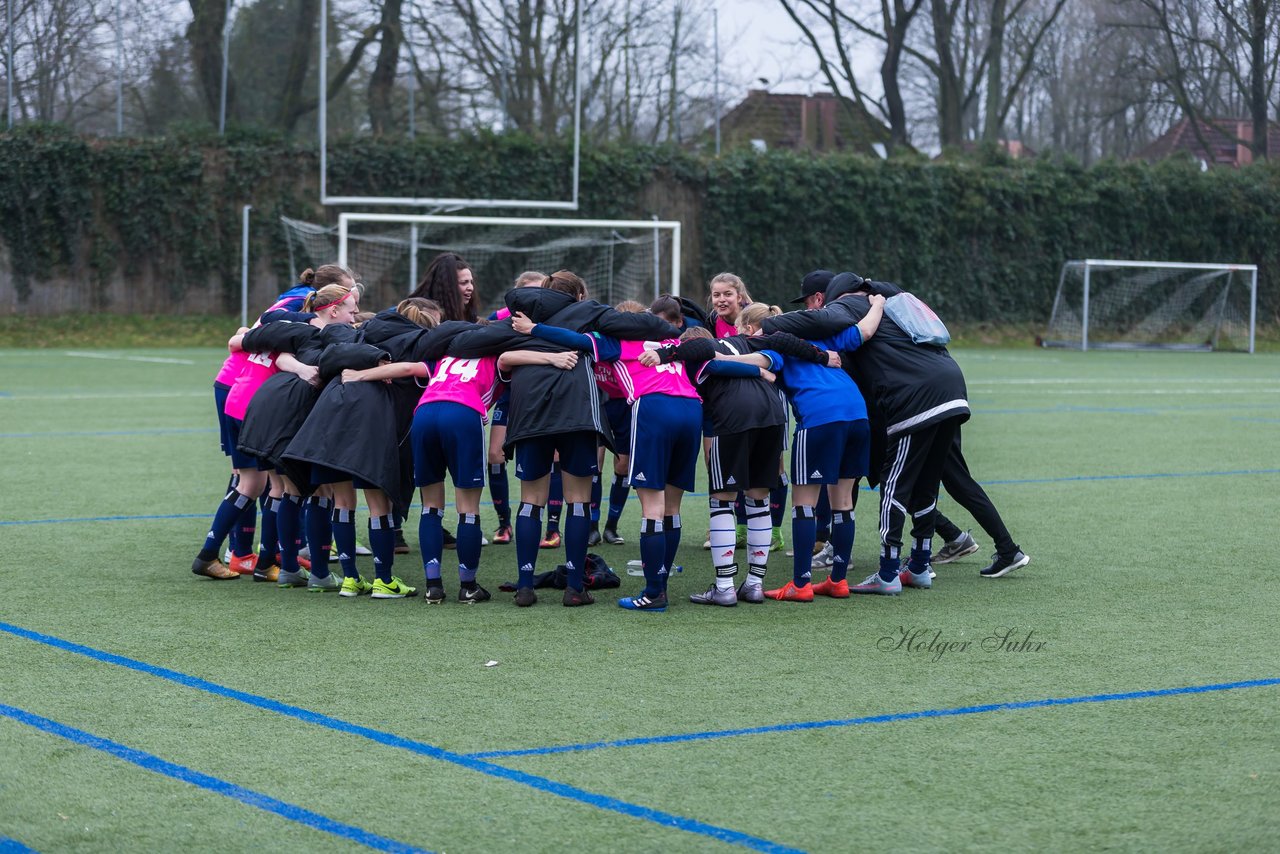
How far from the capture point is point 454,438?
7.04 meters

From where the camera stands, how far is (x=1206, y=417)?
1805 centimetres

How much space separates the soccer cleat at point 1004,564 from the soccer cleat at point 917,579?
444mm

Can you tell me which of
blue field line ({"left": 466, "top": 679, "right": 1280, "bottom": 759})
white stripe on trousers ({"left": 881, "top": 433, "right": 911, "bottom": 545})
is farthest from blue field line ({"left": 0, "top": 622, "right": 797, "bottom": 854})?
white stripe on trousers ({"left": 881, "top": 433, "right": 911, "bottom": 545})

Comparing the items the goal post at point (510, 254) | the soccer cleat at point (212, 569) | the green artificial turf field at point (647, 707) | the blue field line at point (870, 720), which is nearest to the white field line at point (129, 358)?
the goal post at point (510, 254)

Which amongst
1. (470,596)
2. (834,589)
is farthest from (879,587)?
(470,596)

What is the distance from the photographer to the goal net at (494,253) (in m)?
32.2

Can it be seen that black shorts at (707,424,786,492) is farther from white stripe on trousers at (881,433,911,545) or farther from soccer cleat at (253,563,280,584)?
soccer cleat at (253,563,280,584)

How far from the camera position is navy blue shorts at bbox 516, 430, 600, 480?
7.04 meters

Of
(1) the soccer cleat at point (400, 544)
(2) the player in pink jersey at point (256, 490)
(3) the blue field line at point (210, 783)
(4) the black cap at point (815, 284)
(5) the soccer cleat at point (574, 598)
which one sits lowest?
(1) the soccer cleat at point (400, 544)

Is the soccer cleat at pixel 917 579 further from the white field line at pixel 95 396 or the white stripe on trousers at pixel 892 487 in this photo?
the white field line at pixel 95 396

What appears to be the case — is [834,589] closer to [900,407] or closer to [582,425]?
[900,407]

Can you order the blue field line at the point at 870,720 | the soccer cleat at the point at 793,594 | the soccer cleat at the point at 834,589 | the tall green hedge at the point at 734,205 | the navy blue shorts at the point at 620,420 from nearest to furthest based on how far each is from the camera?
1. the blue field line at the point at 870,720
2. the soccer cleat at the point at 793,594
3. the soccer cleat at the point at 834,589
4. the navy blue shorts at the point at 620,420
5. the tall green hedge at the point at 734,205

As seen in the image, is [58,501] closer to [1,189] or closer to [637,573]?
[637,573]

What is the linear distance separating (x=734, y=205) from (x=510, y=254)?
6.04m
